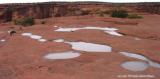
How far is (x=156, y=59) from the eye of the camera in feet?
57.2

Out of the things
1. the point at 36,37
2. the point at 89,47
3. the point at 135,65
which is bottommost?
the point at 36,37

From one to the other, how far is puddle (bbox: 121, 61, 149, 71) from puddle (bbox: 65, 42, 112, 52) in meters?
2.56

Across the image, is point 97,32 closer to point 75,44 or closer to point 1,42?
point 75,44

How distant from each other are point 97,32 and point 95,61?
25.1 ft

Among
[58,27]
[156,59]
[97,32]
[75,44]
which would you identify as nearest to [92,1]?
[58,27]

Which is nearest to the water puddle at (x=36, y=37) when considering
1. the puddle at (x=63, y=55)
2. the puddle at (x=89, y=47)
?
the puddle at (x=89, y=47)

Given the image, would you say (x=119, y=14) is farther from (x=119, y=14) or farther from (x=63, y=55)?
(x=63, y=55)

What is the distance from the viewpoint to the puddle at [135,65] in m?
15.8

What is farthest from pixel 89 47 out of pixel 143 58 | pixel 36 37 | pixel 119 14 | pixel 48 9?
pixel 48 9

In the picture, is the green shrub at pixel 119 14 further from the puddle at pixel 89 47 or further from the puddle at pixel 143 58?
the puddle at pixel 143 58

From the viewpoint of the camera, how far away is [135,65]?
16297 millimetres

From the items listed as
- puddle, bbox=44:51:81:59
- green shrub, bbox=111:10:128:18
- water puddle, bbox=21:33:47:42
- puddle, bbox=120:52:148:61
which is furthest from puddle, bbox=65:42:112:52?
green shrub, bbox=111:10:128:18

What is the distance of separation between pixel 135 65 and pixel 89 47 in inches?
159

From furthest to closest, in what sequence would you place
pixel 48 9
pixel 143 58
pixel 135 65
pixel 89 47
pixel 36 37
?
pixel 48 9 < pixel 36 37 < pixel 89 47 < pixel 143 58 < pixel 135 65
